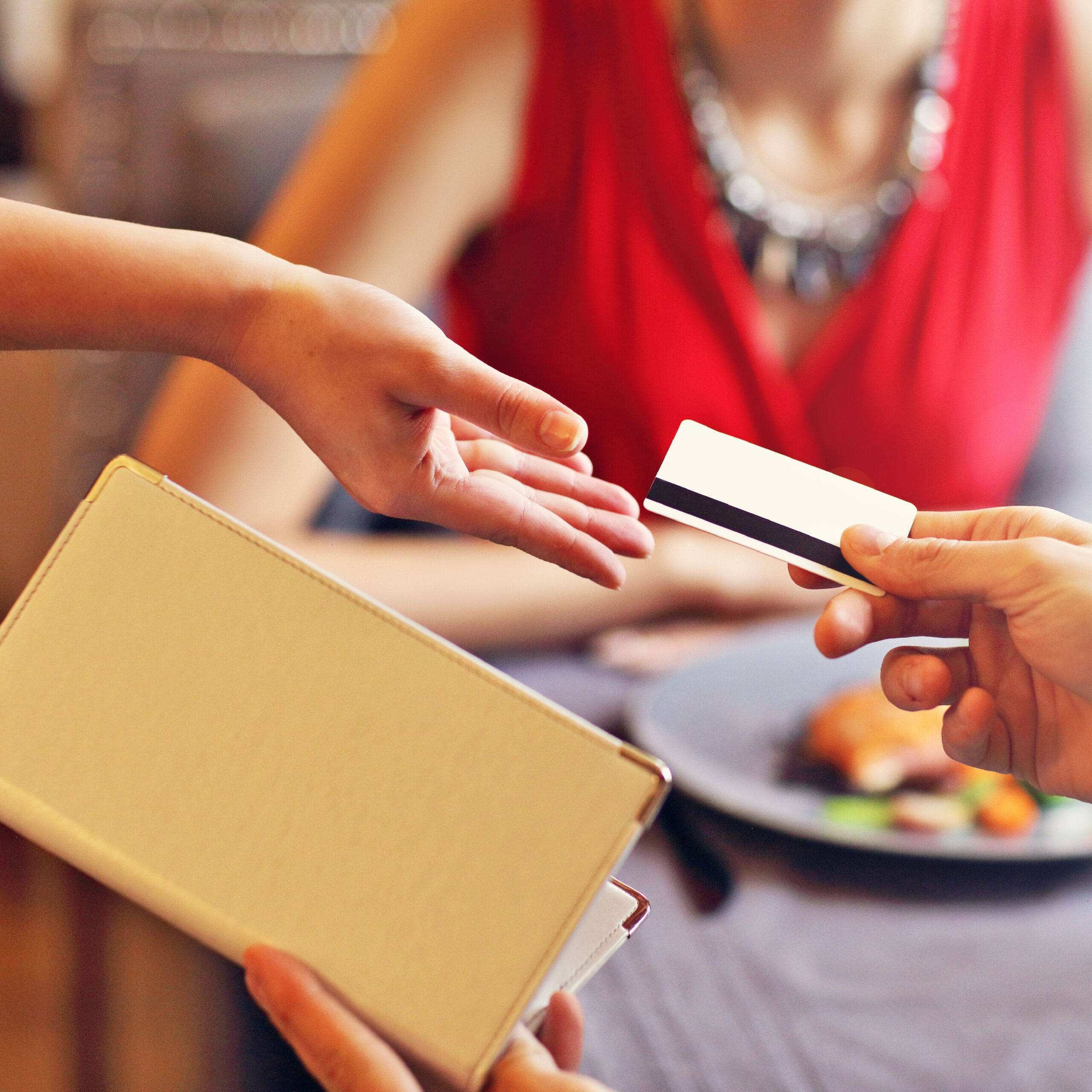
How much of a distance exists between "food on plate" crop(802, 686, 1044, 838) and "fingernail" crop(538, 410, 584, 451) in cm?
22

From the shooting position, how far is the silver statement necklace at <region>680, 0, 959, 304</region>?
69 cm

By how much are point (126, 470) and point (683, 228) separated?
0.47m

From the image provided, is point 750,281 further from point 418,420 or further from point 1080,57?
point 418,420

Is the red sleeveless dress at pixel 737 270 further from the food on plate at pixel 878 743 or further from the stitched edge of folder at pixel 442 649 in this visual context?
the stitched edge of folder at pixel 442 649

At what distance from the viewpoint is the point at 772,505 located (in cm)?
34

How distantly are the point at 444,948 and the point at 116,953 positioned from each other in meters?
0.20

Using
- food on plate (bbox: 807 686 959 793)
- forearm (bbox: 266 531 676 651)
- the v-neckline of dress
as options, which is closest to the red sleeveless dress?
the v-neckline of dress

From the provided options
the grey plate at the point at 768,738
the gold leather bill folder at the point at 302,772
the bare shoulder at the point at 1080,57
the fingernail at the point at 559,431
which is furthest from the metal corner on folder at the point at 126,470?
the bare shoulder at the point at 1080,57

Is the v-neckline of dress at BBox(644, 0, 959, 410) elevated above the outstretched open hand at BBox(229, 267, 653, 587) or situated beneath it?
elevated above

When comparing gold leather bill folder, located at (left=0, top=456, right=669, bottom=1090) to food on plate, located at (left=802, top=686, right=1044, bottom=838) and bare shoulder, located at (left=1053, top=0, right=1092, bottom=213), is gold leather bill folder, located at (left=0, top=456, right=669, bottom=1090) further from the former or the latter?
bare shoulder, located at (left=1053, top=0, right=1092, bottom=213)

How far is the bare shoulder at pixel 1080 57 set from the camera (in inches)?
28.8

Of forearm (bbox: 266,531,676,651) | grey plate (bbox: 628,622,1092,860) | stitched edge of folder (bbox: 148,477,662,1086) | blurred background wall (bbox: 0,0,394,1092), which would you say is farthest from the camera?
blurred background wall (bbox: 0,0,394,1092)

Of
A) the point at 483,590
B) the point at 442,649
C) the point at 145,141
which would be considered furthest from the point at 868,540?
the point at 145,141

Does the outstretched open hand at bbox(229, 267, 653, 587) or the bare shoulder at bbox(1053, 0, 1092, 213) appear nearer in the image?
the outstretched open hand at bbox(229, 267, 653, 587)
